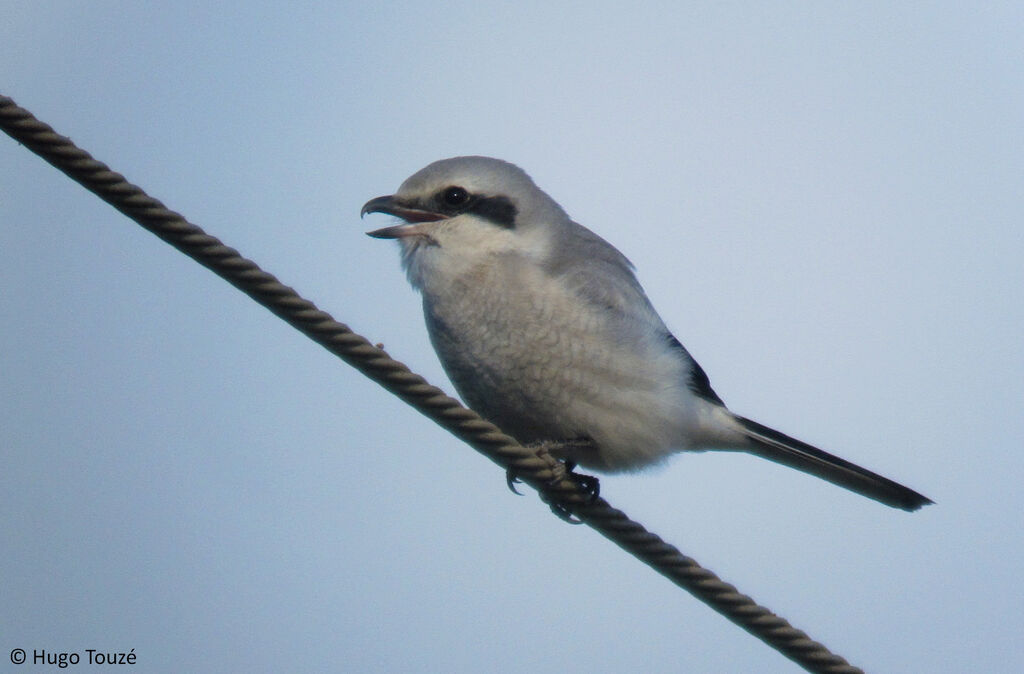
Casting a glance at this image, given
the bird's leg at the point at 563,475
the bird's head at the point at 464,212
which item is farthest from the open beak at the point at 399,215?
the bird's leg at the point at 563,475

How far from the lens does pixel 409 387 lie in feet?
8.70

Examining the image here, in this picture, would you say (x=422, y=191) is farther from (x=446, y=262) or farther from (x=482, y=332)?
(x=482, y=332)

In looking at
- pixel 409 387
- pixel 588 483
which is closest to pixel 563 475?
pixel 588 483

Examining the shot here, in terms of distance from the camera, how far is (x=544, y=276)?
152 inches

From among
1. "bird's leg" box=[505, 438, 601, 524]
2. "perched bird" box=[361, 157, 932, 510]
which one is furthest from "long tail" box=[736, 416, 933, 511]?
"bird's leg" box=[505, 438, 601, 524]

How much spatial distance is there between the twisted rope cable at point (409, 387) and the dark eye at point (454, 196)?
42.0 inches

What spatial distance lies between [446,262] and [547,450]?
717 millimetres

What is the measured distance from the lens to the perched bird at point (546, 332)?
3.71 meters

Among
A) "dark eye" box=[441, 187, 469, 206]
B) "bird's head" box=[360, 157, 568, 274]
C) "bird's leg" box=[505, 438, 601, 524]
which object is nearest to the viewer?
"bird's leg" box=[505, 438, 601, 524]

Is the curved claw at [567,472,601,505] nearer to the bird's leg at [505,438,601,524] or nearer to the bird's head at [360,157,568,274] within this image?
the bird's leg at [505,438,601,524]

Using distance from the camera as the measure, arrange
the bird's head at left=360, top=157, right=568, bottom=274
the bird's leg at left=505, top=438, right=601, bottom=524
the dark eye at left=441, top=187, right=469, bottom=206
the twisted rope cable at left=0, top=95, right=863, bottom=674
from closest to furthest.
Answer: the twisted rope cable at left=0, top=95, right=863, bottom=674 → the bird's leg at left=505, top=438, right=601, bottom=524 → the bird's head at left=360, top=157, right=568, bottom=274 → the dark eye at left=441, top=187, right=469, bottom=206

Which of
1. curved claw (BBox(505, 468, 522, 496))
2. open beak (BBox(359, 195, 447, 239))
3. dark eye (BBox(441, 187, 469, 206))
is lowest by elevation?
curved claw (BBox(505, 468, 522, 496))

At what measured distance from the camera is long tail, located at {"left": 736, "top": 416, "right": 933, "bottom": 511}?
4.15m

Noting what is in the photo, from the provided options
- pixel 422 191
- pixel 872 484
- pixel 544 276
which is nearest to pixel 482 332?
pixel 544 276
